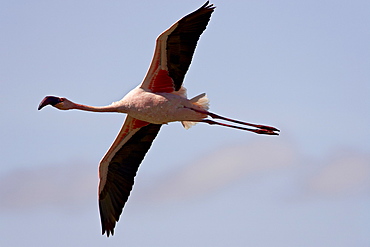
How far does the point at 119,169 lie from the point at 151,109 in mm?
2737

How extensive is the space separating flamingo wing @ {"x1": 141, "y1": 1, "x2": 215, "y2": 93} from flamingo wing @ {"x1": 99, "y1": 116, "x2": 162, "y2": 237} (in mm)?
1886

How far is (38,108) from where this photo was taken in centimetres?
2317

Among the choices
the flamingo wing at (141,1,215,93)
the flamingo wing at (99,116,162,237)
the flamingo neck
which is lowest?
the flamingo wing at (99,116,162,237)

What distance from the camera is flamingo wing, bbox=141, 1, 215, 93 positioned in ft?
71.7

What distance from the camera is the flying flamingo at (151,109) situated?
2211 cm

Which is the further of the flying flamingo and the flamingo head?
the flamingo head

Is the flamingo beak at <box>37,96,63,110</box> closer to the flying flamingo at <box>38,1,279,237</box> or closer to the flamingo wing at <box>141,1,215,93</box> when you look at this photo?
the flying flamingo at <box>38,1,279,237</box>

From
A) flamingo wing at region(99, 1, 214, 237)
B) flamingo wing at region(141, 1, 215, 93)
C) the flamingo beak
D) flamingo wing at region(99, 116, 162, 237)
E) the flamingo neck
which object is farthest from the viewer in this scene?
flamingo wing at region(99, 116, 162, 237)

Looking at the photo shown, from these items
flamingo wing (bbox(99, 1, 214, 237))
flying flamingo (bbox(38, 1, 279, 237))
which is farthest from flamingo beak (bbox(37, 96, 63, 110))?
flamingo wing (bbox(99, 1, 214, 237))

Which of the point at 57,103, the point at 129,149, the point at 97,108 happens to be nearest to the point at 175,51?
the point at 97,108

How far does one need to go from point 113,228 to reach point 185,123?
10.9ft

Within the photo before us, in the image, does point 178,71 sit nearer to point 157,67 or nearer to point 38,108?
point 157,67

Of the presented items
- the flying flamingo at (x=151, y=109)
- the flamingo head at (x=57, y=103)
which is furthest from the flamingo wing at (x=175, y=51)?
the flamingo head at (x=57, y=103)

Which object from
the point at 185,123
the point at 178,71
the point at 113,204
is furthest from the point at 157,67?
the point at 113,204
